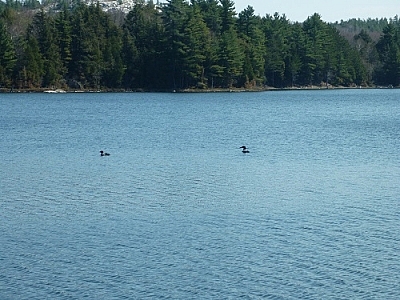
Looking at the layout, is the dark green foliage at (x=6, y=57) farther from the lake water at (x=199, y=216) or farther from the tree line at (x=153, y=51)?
the lake water at (x=199, y=216)

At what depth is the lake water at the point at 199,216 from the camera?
21281mm

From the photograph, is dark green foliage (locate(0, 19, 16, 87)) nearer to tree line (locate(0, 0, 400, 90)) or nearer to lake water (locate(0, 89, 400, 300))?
tree line (locate(0, 0, 400, 90))

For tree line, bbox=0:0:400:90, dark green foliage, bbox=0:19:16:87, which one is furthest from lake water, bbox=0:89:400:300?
tree line, bbox=0:0:400:90

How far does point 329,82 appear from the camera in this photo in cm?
15100

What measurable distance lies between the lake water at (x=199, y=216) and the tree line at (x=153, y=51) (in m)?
61.4

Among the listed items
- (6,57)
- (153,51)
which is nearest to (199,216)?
(6,57)

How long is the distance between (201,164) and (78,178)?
7864 millimetres

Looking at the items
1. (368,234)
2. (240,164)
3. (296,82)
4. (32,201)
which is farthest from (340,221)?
(296,82)

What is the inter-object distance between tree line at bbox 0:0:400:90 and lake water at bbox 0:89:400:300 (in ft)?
202

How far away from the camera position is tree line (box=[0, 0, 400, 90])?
120 meters

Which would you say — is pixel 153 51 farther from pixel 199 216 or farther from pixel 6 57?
pixel 199 216

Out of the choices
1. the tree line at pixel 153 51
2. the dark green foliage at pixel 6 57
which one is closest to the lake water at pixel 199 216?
the dark green foliage at pixel 6 57

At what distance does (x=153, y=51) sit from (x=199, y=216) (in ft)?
320

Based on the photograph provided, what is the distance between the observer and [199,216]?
28.9 meters
